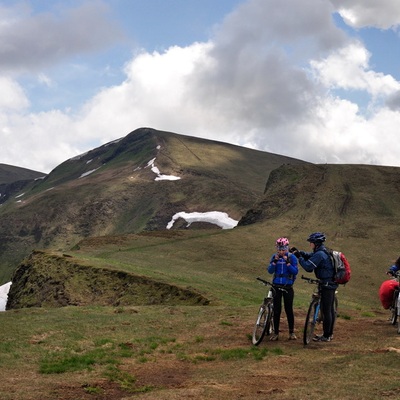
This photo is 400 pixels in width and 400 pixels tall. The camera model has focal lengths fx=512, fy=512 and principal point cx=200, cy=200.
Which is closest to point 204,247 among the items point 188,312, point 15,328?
point 188,312

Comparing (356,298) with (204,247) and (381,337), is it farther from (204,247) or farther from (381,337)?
(381,337)

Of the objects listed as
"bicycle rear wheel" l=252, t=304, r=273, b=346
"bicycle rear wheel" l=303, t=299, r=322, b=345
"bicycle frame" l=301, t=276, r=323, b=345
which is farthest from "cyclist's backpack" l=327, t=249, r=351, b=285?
"bicycle rear wheel" l=252, t=304, r=273, b=346

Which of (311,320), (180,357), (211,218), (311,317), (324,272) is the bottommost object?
(180,357)

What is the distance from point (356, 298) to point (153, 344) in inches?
1702

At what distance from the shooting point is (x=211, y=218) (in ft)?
587

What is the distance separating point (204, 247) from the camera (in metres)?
79.8

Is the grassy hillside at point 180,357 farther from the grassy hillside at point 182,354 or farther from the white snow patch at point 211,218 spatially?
the white snow patch at point 211,218

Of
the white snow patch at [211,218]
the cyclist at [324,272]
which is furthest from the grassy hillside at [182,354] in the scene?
the white snow patch at [211,218]

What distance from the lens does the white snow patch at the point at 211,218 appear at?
565 feet

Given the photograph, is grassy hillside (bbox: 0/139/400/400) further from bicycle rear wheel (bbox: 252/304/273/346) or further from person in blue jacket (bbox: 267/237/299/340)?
person in blue jacket (bbox: 267/237/299/340)

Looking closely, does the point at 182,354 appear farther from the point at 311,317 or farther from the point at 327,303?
the point at 327,303

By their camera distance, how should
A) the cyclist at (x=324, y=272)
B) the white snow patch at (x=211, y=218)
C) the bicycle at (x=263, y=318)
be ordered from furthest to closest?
the white snow patch at (x=211, y=218), the bicycle at (x=263, y=318), the cyclist at (x=324, y=272)

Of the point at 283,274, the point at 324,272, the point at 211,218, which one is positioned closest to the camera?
the point at 324,272

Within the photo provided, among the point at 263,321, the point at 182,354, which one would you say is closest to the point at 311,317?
the point at 263,321
